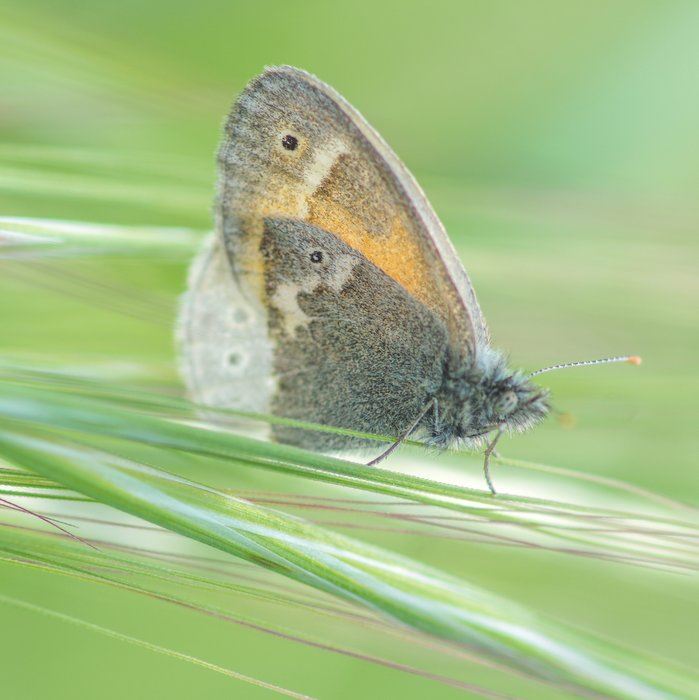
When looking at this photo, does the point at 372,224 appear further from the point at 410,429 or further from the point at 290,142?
the point at 410,429

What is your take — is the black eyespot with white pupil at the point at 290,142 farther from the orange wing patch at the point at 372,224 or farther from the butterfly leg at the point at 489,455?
the butterfly leg at the point at 489,455

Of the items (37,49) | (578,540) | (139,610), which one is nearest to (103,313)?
(37,49)

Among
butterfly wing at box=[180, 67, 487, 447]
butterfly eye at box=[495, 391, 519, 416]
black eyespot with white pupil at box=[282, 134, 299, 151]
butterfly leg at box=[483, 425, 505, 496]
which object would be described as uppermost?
black eyespot with white pupil at box=[282, 134, 299, 151]

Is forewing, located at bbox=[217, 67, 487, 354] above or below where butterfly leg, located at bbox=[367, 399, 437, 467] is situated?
above

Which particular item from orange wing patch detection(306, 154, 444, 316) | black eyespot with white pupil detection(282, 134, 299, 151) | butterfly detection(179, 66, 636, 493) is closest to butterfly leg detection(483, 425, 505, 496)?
butterfly detection(179, 66, 636, 493)

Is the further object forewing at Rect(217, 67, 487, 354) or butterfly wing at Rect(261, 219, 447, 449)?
butterfly wing at Rect(261, 219, 447, 449)

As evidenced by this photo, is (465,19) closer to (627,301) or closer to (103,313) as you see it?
(627,301)

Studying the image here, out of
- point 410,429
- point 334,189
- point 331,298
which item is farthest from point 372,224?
point 410,429

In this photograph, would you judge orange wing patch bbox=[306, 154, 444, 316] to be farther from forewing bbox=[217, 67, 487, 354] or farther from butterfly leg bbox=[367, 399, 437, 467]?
butterfly leg bbox=[367, 399, 437, 467]
